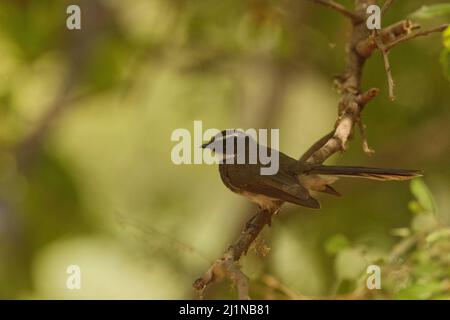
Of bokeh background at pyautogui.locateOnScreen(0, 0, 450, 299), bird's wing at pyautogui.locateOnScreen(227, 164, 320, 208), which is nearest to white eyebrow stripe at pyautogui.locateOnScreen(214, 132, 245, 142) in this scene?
bird's wing at pyautogui.locateOnScreen(227, 164, 320, 208)

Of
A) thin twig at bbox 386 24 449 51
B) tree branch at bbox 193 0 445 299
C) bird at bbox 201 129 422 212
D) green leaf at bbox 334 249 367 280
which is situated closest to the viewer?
tree branch at bbox 193 0 445 299

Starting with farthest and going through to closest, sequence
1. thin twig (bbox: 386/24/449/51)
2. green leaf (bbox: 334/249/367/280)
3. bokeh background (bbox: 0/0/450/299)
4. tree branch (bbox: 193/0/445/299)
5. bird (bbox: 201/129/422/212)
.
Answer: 1. bokeh background (bbox: 0/0/450/299)
2. green leaf (bbox: 334/249/367/280)
3. bird (bbox: 201/129/422/212)
4. thin twig (bbox: 386/24/449/51)
5. tree branch (bbox: 193/0/445/299)

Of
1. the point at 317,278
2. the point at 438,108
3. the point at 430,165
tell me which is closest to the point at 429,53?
the point at 438,108

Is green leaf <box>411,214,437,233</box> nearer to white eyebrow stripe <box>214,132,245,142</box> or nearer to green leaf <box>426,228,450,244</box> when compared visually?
green leaf <box>426,228,450,244</box>

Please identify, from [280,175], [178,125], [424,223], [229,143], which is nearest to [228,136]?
[229,143]

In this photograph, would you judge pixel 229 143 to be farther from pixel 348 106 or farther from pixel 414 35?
pixel 414 35

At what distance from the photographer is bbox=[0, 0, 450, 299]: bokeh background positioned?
7.39m

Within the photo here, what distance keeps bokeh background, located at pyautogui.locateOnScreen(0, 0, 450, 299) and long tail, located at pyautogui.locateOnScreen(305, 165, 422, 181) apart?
233 centimetres

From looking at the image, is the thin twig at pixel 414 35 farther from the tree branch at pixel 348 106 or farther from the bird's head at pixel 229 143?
the bird's head at pixel 229 143

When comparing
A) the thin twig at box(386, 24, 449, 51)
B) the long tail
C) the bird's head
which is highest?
the thin twig at box(386, 24, 449, 51)

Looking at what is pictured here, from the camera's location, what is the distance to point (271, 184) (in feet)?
14.5

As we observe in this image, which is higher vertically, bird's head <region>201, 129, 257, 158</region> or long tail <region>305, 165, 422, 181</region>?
bird's head <region>201, 129, 257, 158</region>

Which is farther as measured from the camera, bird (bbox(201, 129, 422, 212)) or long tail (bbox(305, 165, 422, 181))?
bird (bbox(201, 129, 422, 212))

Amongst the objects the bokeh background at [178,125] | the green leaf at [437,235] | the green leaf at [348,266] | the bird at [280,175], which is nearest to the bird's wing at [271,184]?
the bird at [280,175]
